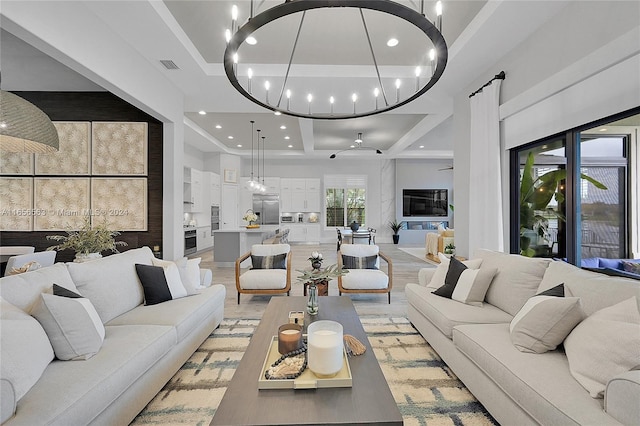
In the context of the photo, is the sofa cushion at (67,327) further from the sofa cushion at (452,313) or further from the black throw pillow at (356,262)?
the black throw pillow at (356,262)

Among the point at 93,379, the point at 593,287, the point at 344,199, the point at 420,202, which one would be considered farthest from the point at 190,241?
the point at 593,287

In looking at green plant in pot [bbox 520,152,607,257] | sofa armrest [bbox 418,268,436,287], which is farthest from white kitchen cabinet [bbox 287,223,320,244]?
green plant in pot [bbox 520,152,607,257]

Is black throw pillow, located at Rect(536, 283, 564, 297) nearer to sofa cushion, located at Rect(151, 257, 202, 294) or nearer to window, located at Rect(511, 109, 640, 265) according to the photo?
window, located at Rect(511, 109, 640, 265)

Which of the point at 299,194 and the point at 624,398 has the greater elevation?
the point at 299,194

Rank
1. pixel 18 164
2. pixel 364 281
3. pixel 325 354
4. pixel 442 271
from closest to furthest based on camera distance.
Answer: pixel 325 354
pixel 442 271
pixel 364 281
pixel 18 164

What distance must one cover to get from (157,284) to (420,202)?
31.7 ft

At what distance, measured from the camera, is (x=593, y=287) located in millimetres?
1747

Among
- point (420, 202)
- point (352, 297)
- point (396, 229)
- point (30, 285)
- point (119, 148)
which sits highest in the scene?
point (119, 148)

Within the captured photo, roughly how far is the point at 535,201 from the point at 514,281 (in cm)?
155

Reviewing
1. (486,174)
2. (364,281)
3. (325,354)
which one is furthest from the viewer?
(364,281)

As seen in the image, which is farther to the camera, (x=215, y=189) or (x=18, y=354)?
(x=215, y=189)

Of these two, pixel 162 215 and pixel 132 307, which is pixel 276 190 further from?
pixel 132 307

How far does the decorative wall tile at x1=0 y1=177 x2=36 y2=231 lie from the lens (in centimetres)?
429

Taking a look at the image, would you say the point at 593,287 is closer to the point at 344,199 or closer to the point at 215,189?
the point at 344,199
